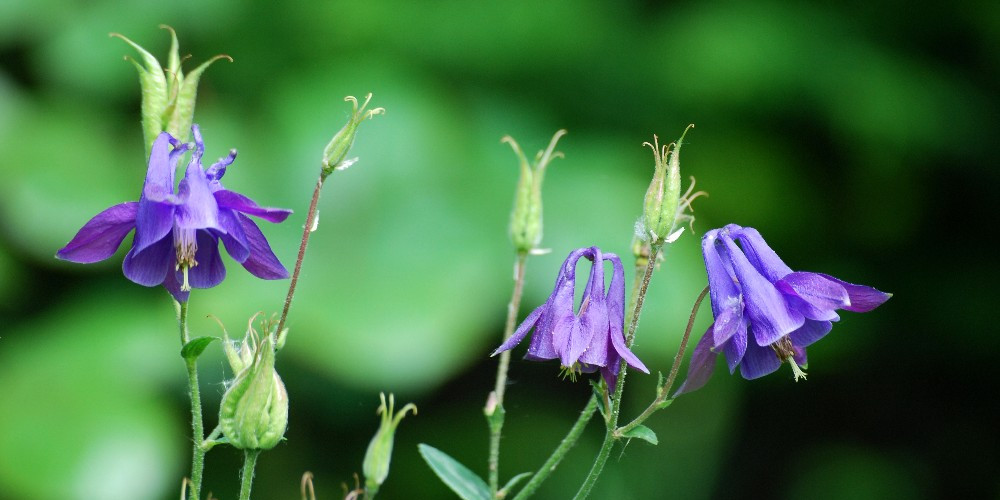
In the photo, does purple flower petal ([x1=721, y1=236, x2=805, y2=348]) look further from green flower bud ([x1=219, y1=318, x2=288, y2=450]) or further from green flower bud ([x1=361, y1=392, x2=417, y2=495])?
green flower bud ([x1=219, y1=318, x2=288, y2=450])

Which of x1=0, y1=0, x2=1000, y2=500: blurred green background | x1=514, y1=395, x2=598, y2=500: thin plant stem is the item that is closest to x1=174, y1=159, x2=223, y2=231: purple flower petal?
x1=514, y1=395, x2=598, y2=500: thin plant stem

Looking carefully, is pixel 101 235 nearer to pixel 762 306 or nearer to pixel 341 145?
pixel 341 145

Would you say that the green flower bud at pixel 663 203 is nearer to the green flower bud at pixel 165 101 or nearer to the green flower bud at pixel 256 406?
the green flower bud at pixel 256 406

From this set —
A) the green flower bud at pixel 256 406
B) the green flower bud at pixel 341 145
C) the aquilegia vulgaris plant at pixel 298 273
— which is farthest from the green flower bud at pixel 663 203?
the green flower bud at pixel 256 406

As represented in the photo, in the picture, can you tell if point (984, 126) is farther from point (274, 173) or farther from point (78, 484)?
point (78, 484)

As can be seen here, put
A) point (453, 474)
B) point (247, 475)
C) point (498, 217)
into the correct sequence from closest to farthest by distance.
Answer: point (247, 475) → point (453, 474) → point (498, 217)

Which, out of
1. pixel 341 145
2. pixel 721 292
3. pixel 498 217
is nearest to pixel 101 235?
pixel 341 145
